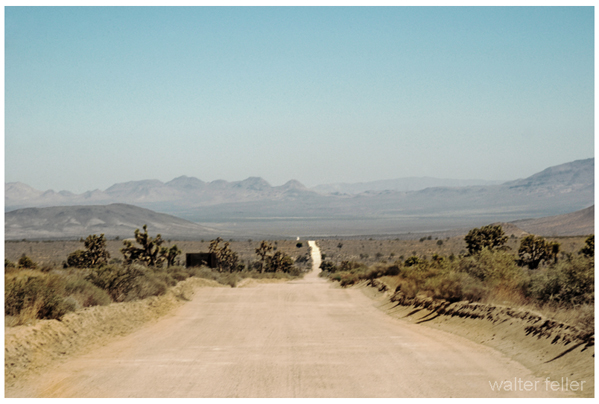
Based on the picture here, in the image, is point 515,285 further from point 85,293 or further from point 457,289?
point 85,293

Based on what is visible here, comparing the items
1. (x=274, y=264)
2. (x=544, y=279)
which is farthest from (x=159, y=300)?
(x=274, y=264)

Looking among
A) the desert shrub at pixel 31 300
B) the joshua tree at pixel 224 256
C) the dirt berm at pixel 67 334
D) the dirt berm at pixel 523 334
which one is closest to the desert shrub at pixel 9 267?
the dirt berm at pixel 67 334

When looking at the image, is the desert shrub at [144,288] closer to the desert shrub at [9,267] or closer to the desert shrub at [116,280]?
the desert shrub at [116,280]

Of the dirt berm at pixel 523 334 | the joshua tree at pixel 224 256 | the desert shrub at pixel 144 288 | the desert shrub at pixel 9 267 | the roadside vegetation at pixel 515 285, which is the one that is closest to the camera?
the dirt berm at pixel 523 334

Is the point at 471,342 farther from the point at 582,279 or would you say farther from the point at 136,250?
the point at 136,250

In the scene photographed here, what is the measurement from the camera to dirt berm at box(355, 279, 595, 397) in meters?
10.3

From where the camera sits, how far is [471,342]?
45.7 ft

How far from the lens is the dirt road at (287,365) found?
9.55 metres

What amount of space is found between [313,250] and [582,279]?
14045cm

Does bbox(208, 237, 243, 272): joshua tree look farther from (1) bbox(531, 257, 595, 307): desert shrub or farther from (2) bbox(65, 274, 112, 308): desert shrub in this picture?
(1) bbox(531, 257, 595, 307): desert shrub

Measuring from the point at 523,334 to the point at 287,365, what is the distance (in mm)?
5118

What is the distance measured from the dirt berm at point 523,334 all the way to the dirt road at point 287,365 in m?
0.40

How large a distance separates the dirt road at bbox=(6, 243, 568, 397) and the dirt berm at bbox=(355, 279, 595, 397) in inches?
15.9

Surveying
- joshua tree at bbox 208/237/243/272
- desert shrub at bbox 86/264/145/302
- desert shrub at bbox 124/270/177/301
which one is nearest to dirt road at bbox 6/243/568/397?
desert shrub at bbox 86/264/145/302
